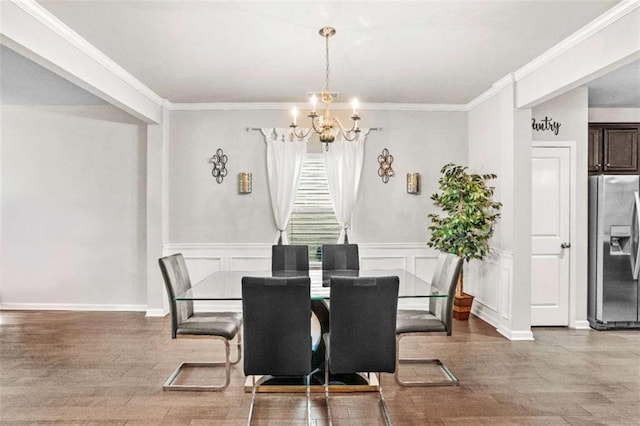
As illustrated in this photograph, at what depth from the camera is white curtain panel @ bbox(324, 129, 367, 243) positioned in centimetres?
562

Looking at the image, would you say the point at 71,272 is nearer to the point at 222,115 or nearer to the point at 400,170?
the point at 222,115

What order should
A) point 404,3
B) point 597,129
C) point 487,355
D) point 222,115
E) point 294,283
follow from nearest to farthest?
point 294,283 → point 404,3 → point 487,355 → point 597,129 → point 222,115

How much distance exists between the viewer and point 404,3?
2.85m

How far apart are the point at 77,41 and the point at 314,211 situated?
3193mm

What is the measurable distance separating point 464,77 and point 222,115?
9.61 ft

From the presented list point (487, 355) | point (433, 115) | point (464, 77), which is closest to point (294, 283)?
point (487, 355)

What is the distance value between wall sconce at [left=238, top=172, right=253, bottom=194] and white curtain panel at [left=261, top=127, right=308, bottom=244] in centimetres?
26

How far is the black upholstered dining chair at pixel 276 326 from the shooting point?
2564mm

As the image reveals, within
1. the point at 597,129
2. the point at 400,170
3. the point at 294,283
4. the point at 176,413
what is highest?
the point at 597,129

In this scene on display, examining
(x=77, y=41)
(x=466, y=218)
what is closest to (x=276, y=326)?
(x=77, y=41)

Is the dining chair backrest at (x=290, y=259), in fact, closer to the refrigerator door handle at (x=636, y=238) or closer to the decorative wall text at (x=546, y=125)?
the decorative wall text at (x=546, y=125)

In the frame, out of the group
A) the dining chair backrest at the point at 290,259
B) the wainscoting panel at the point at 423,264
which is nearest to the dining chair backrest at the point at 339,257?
the dining chair backrest at the point at 290,259

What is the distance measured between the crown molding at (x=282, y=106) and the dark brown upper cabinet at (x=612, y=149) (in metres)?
1.54

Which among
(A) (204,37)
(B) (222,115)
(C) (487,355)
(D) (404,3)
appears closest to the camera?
(D) (404,3)
